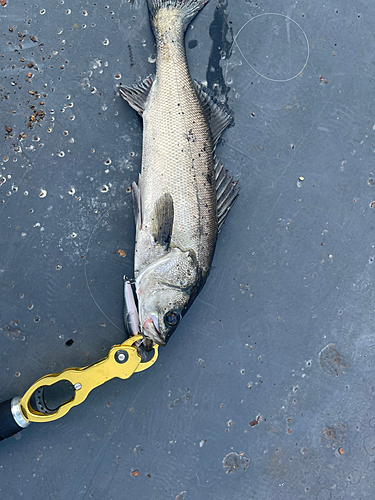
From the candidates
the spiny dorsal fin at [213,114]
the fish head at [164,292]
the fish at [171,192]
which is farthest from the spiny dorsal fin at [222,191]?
the fish head at [164,292]

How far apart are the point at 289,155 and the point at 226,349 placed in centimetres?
147

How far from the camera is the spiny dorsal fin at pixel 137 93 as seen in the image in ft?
7.59

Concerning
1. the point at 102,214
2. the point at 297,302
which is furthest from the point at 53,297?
the point at 297,302

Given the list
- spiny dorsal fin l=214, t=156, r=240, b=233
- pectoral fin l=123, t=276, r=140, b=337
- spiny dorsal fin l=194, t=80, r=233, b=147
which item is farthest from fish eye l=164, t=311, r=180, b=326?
spiny dorsal fin l=194, t=80, r=233, b=147

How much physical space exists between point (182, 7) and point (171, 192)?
1323 millimetres

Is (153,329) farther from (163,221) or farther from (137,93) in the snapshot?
(137,93)

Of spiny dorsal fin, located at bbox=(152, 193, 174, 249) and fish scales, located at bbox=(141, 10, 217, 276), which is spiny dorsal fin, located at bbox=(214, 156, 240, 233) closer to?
fish scales, located at bbox=(141, 10, 217, 276)

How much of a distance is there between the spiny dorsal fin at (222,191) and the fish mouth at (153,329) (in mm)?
729

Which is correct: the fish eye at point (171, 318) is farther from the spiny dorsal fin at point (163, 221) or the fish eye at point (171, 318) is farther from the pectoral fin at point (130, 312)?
the spiny dorsal fin at point (163, 221)

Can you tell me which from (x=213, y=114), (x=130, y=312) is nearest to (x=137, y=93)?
(x=213, y=114)

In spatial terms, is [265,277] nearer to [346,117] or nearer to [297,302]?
[297,302]

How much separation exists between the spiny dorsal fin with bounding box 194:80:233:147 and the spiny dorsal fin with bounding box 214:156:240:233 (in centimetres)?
22

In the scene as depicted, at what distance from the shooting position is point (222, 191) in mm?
2271

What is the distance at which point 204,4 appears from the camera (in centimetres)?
240
